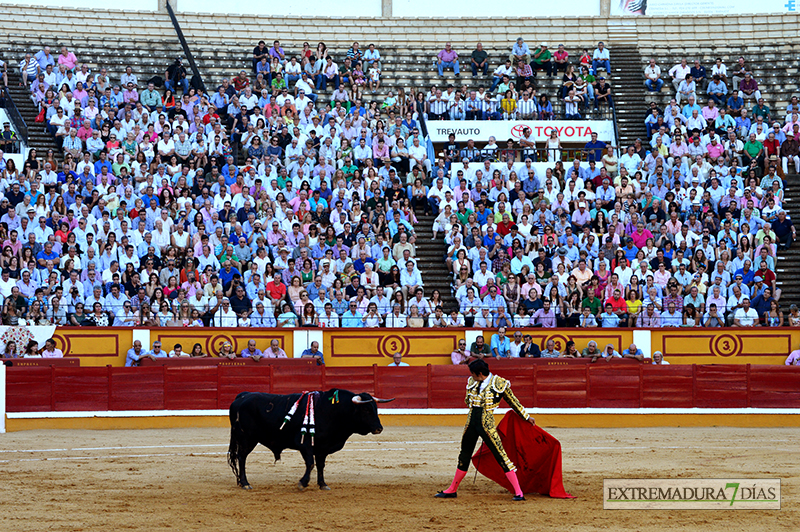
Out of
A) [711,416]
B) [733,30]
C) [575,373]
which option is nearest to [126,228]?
[575,373]

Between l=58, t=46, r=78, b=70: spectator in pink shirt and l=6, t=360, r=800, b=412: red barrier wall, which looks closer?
l=6, t=360, r=800, b=412: red barrier wall

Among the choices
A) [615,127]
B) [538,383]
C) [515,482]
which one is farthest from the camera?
[615,127]

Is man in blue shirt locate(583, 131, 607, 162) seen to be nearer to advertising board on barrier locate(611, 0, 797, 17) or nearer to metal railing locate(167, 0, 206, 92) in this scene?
advertising board on barrier locate(611, 0, 797, 17)

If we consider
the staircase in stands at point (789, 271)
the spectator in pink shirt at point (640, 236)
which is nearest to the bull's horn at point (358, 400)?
the spectator in pink shirt at point (640, 236)

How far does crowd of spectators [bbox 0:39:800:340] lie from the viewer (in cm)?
1612

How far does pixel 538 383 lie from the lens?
15805mm

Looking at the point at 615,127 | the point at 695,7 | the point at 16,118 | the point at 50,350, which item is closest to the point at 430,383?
the point at 50,350

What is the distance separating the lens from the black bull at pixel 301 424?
8938 mm

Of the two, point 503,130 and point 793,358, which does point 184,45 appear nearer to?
point 503,130

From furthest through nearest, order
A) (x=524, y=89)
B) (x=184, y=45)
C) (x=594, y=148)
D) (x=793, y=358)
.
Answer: (x=184, y=45)
(x=524, y=89)
(x=594, y=148)
(x=793, y=358)

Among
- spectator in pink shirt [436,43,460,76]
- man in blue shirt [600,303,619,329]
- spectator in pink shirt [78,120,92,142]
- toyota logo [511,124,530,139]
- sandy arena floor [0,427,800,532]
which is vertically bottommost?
sandy arena floor [0,427,800,532]

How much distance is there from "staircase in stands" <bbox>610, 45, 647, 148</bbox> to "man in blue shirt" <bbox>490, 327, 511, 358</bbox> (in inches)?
283

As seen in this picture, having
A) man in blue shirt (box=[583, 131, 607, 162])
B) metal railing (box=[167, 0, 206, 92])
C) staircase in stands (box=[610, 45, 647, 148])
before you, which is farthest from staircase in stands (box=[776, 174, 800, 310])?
metal railing (box=[167, 0, 206, 92])

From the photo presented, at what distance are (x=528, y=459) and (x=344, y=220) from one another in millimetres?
9756
